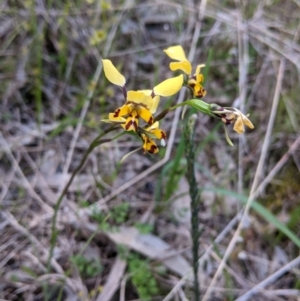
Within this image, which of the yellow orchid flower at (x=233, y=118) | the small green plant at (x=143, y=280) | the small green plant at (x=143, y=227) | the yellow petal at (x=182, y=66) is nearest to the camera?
the yellow orchid flower at (x=233, y=118)

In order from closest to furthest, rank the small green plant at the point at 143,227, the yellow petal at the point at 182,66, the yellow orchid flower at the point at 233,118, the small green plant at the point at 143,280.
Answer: the yellow orchid flower at the point at 233,118
the yellow petal at the point at 182,66
the small green plant at the point at 143,280
the small green plant at the point at 143,227

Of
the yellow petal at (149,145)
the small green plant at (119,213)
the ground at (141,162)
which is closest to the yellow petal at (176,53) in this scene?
the yellow petal at (149,145)

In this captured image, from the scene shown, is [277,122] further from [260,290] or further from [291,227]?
[260,290]

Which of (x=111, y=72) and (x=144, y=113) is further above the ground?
(x=111, y=72)

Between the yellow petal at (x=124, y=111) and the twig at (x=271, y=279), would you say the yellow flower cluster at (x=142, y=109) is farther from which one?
the twig at (x=271, y=279)

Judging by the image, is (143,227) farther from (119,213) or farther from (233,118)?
(233,118)

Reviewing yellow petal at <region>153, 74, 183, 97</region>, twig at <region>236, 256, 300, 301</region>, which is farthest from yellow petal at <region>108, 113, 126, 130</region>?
twig at <region>236, 256, 300, 301</region>

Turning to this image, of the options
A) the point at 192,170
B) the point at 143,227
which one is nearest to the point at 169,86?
the point at 192,170
